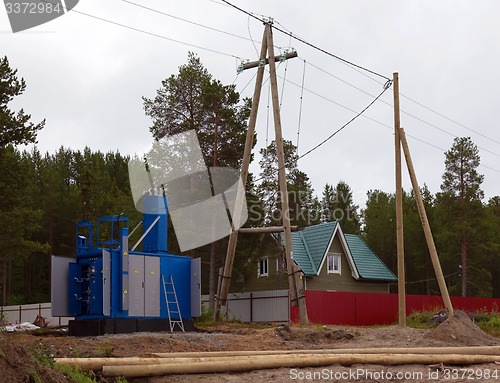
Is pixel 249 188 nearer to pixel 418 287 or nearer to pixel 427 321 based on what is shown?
pixel 427 321

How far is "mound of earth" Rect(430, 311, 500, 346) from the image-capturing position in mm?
14828

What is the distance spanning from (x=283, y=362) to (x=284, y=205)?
12.2m

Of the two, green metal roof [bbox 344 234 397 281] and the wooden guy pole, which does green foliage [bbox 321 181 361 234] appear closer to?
green metal roof [bbox 344 234 397 281]

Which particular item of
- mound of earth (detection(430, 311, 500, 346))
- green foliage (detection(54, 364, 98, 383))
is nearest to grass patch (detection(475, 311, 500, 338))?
mound of earth (detection(430, 311, 500, 346))

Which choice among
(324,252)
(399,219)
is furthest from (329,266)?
(399,219)

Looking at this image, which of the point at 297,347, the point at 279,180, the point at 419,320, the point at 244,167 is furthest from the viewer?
the point at 419,320

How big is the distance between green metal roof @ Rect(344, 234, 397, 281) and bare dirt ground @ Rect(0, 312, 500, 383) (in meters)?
22.7

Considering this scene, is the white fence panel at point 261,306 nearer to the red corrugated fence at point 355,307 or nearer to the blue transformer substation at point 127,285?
the red corrugated fence at point 355,307

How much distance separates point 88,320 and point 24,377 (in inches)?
463

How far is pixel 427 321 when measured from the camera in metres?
28.1

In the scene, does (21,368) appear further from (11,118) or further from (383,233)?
(383,233)

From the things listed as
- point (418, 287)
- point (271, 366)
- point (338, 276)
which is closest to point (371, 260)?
point (338, 276)

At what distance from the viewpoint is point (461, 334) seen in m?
15.2

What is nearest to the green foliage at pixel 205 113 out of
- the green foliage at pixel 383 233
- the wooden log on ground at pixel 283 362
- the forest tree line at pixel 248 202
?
the forest tree line at pixel 248 202
